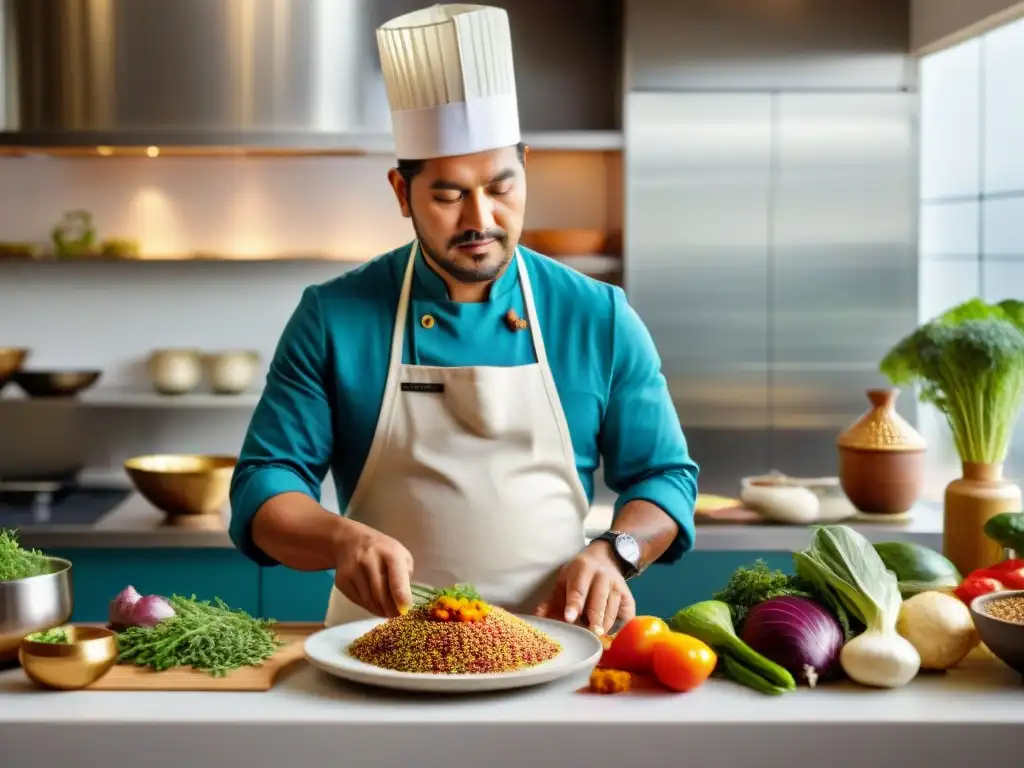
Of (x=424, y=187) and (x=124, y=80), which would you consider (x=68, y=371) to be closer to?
(x=124, y=80)

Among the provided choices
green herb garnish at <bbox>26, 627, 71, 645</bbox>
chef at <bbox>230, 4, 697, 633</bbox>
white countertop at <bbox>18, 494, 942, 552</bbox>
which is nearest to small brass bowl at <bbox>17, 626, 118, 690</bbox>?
green herb garnish at <bbox>26, 627, 71, 645</bbox>

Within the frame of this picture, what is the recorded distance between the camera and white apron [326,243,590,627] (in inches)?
87.9

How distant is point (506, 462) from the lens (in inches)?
88.7

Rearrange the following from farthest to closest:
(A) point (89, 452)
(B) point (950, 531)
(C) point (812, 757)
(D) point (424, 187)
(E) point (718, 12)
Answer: (A) point (89, 452) < (E) point (718, 12) < (B) point (950, 531) < (D) point (424, 187) < (C) point (812, 757)

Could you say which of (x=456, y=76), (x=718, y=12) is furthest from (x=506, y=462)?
(x=718, y=12)

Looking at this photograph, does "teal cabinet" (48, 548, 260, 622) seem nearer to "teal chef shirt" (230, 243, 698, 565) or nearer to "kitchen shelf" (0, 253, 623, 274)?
"kitchen shelf" (0, 253, 623, 274)

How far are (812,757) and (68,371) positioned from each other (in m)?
3.33

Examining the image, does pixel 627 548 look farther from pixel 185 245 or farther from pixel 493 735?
pixel 185 245

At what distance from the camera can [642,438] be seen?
89.3 inches

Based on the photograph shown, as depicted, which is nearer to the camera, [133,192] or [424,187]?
[424,187]

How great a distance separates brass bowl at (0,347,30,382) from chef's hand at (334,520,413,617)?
2.86 meters

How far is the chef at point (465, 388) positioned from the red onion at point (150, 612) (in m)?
0.20

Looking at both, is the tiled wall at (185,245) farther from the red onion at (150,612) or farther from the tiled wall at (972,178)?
the red onion at (150,612)

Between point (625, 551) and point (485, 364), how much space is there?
45 centimetres
